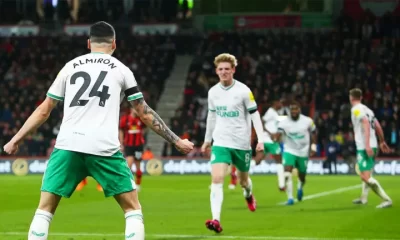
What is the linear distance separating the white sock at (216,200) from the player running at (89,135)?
16.0 ft

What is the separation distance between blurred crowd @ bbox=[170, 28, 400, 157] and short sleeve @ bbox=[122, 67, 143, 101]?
25.2 metres

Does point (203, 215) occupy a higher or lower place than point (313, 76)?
lower

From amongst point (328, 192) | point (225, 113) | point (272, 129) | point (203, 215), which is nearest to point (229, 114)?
point (225, 113)

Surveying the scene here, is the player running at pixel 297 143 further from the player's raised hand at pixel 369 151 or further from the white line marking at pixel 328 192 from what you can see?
the player's raised hand at pixel 369 151

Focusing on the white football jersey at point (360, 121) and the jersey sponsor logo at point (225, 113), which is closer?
the jersey sponsor logo at point (225, 113)

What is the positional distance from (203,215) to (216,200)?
3062 mm

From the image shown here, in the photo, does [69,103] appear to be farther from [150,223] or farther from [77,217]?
[77,217]

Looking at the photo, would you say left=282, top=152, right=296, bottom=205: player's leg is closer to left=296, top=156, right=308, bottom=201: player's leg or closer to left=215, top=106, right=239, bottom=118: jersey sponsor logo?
left=296, top=156, right=308, bottom=201: player's leg

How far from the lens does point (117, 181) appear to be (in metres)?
8.16

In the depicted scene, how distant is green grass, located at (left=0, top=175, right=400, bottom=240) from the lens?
42.6ft

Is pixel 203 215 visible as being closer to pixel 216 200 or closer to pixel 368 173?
pixel 216 200

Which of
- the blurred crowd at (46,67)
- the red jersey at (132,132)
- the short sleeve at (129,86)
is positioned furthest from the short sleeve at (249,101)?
the blurred crowd at (46,67)

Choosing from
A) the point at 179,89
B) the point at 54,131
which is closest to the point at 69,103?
the point at 54,131

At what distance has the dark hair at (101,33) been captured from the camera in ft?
27.0
